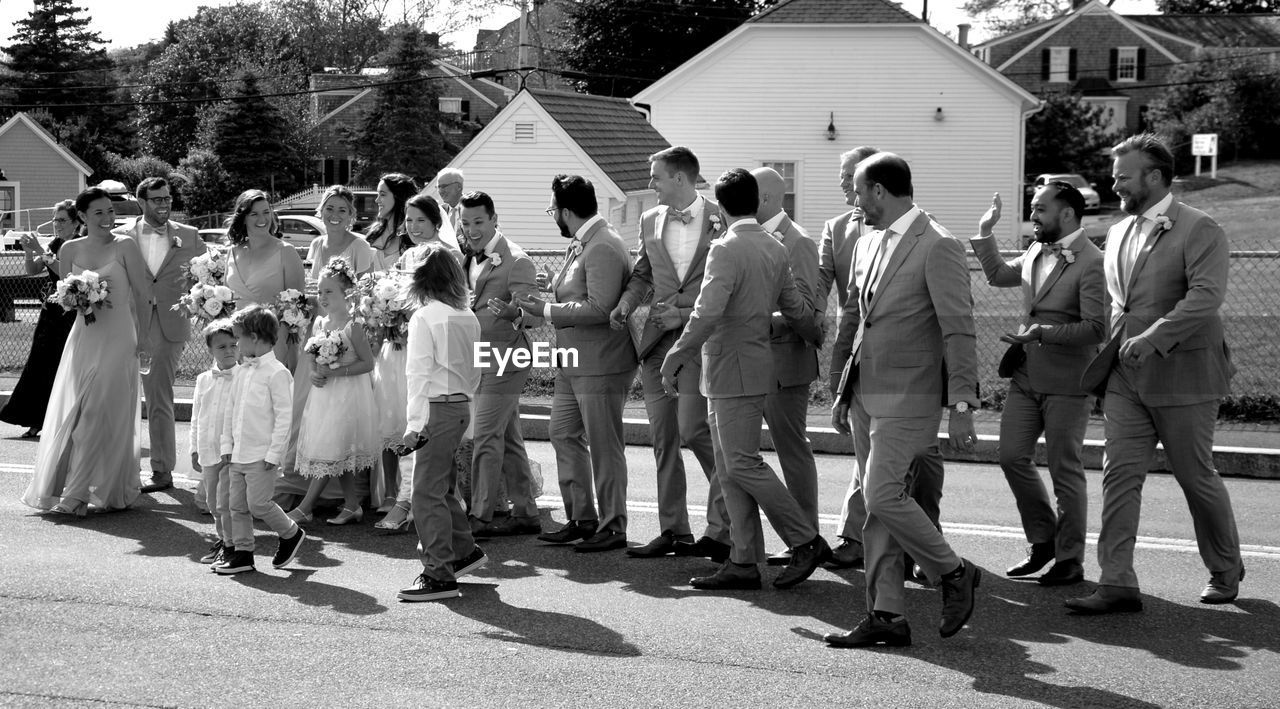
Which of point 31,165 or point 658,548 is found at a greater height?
point 31,165

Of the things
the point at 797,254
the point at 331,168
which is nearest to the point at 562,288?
the point at 797,254

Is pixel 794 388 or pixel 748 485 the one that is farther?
pixel 794 388

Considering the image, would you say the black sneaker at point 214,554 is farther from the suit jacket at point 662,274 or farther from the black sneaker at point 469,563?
the suit jacket at point 662,274

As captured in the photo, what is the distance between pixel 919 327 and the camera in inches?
241

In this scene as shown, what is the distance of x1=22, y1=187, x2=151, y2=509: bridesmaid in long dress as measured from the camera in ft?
29.7

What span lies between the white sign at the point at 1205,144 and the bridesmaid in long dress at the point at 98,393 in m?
50.9

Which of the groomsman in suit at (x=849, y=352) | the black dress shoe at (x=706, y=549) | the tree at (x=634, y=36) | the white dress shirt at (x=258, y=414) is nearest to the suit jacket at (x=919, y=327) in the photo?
the groomsman in suit at (x=849, y=352)

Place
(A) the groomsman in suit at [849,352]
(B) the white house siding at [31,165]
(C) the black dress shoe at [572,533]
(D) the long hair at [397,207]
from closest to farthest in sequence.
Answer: (A) the groomsman in suit at [849,352]
(C) the black dress shoe at [572,533]
(D) the long hair at [397,207]
(B) the white house siding at [31,165]

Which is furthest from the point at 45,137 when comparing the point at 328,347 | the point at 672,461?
the point at 672,461

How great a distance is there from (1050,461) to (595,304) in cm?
262

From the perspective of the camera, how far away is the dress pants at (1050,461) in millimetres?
7320

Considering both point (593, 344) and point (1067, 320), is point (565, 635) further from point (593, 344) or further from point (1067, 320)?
point (1067, 320)

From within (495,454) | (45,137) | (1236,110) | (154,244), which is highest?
(1236,110)

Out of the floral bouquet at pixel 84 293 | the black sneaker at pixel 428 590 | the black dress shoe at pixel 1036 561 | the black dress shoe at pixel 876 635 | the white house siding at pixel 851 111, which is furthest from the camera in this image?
the white house siding at pixel 851 111
